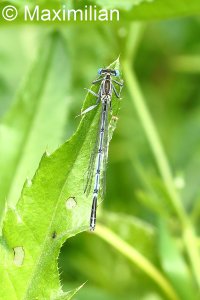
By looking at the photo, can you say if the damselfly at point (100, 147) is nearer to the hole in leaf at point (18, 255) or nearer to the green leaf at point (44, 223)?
the green leaf at point (44, 223)

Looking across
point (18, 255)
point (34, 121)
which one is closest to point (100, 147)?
point (18, 255)

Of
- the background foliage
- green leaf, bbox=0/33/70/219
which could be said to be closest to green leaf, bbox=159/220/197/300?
the background foliage

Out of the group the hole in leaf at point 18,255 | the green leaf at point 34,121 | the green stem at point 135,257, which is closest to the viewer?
the hole in leaf at point 18,255

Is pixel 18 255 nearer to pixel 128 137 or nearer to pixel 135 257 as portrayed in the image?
pixel 135 257

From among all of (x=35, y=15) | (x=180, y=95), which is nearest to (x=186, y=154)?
(x=180, y=95)

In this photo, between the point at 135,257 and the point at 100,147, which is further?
the point at 135,257

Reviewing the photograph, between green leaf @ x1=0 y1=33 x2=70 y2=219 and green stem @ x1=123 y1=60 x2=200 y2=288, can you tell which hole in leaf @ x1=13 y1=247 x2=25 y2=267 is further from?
green stem @ x1=123 y1=60 x2=200 y2=288

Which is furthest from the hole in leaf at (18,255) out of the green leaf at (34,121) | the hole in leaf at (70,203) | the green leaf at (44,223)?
the green leaf at (34,121)

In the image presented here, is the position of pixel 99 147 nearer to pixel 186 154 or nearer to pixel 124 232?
pixel 124 232
